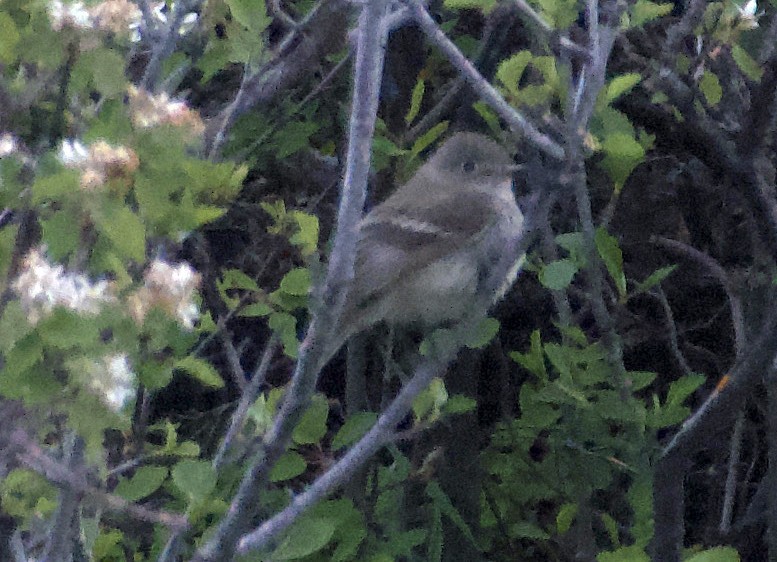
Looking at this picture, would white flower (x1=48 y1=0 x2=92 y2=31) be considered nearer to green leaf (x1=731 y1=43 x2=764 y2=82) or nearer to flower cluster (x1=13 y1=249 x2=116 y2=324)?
flower cluster (x1=13 y1=249 x2=116 y2=324)

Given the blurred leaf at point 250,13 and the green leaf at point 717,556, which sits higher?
the blurred leaf at point 250,13

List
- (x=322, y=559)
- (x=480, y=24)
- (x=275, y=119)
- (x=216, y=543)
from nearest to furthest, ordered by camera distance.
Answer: (x=216, y=543)
(x=322, y=559)
(x=275, y=119)
(x=480, y=24)

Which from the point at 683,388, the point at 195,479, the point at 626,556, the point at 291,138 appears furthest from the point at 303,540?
the point at 291,138

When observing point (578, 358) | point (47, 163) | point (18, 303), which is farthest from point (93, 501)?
point (578, 358)

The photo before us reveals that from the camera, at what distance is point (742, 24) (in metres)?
2.50

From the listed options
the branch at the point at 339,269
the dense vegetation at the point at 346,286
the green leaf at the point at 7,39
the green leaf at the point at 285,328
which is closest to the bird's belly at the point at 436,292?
the dense vegetation at the point at 346,286

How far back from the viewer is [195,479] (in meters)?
1.87

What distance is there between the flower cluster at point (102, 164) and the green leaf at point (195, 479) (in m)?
0.70

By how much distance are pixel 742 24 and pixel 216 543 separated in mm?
1807

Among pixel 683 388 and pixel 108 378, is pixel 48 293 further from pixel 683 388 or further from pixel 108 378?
pixel 683 388

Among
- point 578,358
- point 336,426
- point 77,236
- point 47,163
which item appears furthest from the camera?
point 336,426

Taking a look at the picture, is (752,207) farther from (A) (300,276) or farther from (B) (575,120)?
(A) (300,276)

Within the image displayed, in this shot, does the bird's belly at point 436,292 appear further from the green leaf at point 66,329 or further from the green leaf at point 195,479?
the green leaf at point 66,329

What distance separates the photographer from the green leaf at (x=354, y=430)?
270 centimetres
